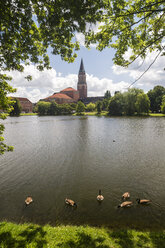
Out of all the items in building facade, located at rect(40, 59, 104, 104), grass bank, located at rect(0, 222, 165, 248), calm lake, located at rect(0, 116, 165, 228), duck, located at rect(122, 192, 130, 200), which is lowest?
calm lake, located at rect(0, 116, 165, 228)

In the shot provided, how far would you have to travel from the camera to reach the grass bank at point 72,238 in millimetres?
4395

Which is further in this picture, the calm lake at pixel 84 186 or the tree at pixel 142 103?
the tree at pixel 142 103

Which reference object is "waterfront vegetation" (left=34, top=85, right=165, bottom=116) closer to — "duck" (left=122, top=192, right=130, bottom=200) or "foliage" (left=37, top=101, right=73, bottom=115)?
"foliage" (left=37, top=101, right=73, bottom=115)

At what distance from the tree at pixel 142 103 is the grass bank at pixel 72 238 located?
7043 cm

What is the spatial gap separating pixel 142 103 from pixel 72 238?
237 ft

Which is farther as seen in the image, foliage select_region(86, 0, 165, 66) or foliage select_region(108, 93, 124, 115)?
foliage select_region(108, 93, 124, 115)

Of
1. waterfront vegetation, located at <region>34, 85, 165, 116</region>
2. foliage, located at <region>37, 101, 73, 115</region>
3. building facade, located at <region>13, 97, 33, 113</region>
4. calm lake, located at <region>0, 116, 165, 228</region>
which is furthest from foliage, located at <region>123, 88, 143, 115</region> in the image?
building facade, located at <region>13, 97, 33, 113</region>

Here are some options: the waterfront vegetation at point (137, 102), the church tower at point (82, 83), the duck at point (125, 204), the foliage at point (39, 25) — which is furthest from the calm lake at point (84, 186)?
the church tower at point (82, 83)

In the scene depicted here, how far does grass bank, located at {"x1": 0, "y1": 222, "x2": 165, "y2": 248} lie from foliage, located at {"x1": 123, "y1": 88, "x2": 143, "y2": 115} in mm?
74020

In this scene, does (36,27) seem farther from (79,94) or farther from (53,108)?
(79,94)

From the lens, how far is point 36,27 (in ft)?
16.2

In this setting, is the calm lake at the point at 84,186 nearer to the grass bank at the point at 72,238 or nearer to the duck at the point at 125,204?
the duck at the point at 125,204

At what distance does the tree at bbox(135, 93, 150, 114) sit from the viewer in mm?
68500

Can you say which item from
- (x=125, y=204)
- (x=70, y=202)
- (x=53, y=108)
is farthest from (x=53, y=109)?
(x=125, y=204)
